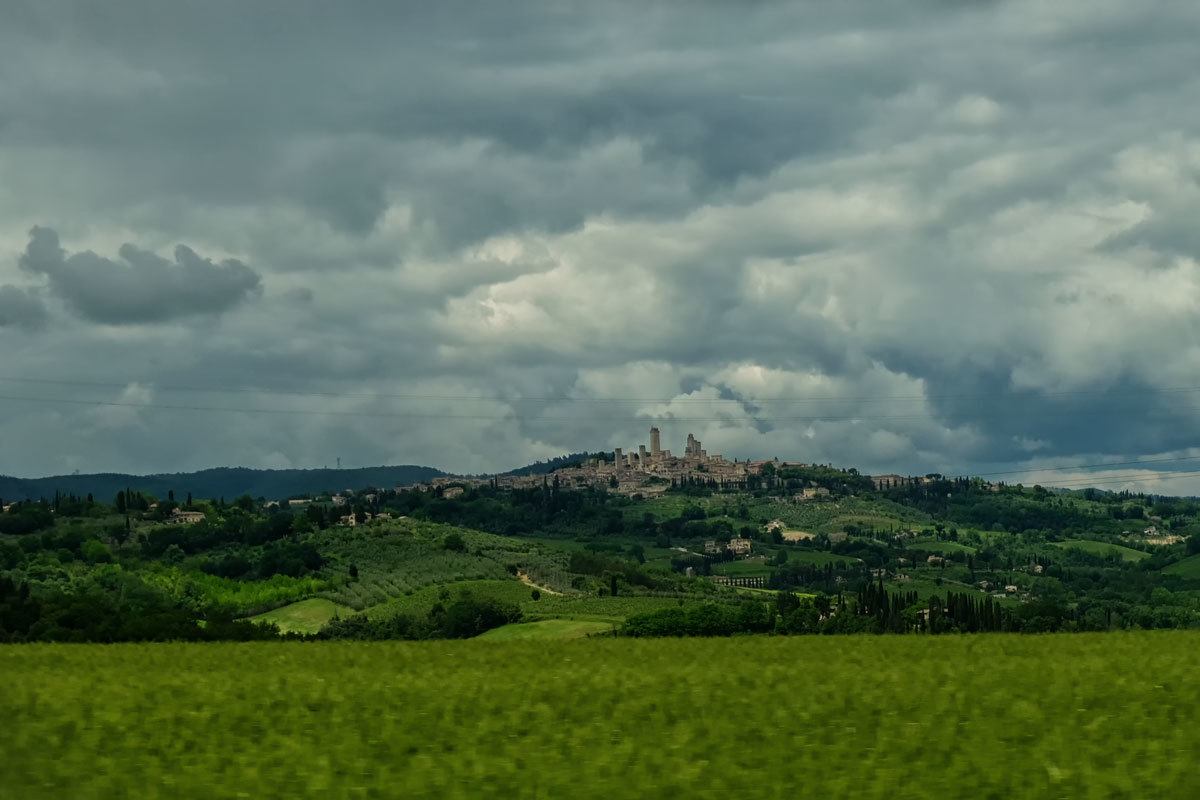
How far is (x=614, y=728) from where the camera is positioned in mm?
21594

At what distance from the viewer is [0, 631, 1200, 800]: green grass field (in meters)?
17.8

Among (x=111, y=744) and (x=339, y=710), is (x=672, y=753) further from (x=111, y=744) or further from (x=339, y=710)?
(x=111, y=744)

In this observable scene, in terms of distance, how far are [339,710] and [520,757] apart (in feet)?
20.1

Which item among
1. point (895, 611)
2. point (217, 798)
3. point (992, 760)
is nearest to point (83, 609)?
point (217, 798)

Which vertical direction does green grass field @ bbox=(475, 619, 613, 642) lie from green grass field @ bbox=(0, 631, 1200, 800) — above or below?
below

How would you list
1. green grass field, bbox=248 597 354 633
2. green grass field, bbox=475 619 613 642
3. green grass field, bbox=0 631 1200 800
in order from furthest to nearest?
green grass field, bbox=248 597 354 633, green grass field, bbox=475 619 613 642, green grass field, bbox=0 631 1200 800

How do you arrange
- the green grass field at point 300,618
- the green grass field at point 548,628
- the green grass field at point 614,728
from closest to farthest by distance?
1. the green grass field at point 614,728
2. the green grass field at point 548,628
3. the green grass field at point 300,618

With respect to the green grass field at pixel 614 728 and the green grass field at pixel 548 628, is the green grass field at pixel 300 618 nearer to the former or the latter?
the green grass field at pixel 548 628

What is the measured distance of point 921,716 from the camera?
22.2 metres

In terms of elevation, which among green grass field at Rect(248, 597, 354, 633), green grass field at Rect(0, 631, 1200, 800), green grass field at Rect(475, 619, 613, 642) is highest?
green grass field at Rect(0, 631, 1200, 800)

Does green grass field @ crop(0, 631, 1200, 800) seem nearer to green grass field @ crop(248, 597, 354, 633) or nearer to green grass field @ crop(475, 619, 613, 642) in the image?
green grass field @ crop(475, 619, 613, 642)

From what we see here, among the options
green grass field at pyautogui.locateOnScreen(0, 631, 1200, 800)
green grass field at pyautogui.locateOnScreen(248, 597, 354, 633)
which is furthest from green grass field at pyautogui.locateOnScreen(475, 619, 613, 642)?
green grass field at pyautogui.locateOnScreen(0, 631, 1200, 800)

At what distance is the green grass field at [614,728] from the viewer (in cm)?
1780

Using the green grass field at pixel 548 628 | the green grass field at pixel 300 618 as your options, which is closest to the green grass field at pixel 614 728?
the green grass field at pixel 548 628
